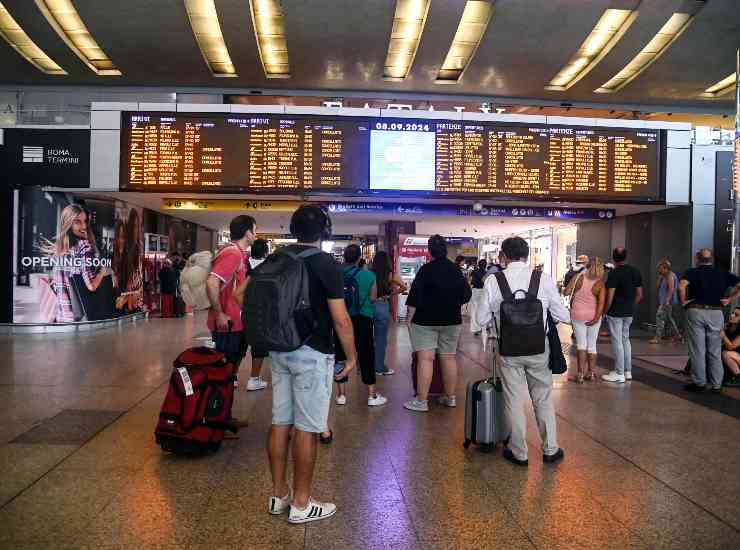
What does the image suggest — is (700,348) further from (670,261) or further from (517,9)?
(517,9)

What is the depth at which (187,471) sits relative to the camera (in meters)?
4.13

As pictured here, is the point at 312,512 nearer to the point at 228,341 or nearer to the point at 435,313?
the point at 228,341

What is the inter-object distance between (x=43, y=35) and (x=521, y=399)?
40.8 ft

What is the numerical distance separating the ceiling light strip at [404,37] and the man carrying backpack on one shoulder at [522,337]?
8.46 m

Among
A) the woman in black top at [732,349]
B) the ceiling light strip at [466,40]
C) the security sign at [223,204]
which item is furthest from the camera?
the ceiling light strip at [466,40]

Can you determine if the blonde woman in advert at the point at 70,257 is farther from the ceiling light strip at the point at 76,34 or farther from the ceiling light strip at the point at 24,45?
the ceiling light strip at the point at 24,45

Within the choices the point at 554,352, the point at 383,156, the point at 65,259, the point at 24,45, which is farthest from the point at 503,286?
the point at 24,45

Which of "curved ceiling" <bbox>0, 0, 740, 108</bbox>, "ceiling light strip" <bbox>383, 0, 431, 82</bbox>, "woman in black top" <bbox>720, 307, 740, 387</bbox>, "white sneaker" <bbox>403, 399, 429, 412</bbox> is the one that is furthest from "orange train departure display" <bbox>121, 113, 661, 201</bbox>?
"white sneaker" <bbox>403, 399, 429, 412</bbox>

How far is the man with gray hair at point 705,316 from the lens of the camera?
696 centimetres

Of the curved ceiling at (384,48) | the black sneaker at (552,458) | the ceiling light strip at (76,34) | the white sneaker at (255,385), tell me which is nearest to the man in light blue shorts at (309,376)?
the black sneaker at (552,458)

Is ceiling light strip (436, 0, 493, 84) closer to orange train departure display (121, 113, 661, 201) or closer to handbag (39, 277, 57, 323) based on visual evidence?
orange train departure display (121, 113, 661, 201)

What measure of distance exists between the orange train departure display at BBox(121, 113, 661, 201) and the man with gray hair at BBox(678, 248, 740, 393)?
4011mm

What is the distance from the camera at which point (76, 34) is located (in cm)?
1252

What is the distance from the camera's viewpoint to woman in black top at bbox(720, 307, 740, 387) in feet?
23.9
